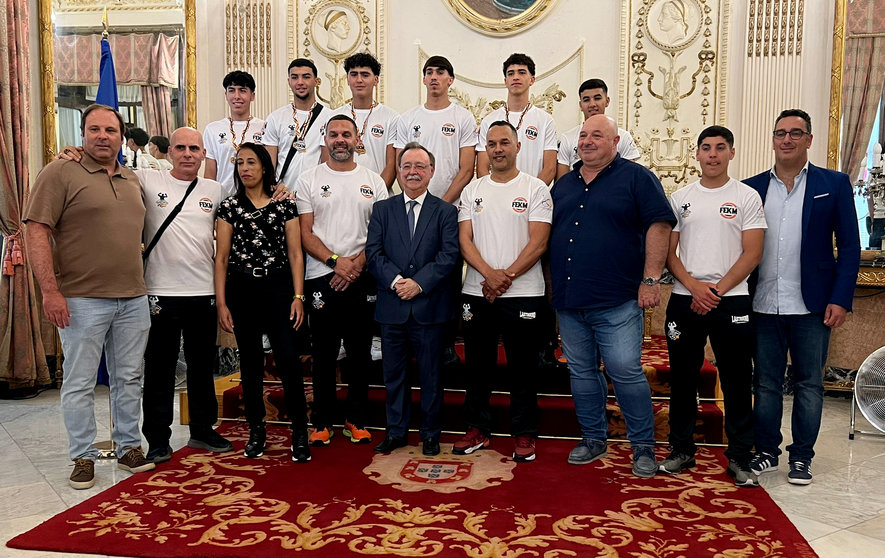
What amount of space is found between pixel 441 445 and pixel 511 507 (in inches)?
36.9

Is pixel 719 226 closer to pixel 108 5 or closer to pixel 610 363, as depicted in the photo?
pixel 610 363

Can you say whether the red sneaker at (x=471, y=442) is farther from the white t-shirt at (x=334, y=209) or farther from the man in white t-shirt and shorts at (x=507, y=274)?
the white t-shirt at (x=334, y=209)

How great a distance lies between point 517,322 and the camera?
12.2 ft

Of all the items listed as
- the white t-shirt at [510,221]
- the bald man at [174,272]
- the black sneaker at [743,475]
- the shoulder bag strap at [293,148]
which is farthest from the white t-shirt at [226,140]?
the black sneaker at [743,475]

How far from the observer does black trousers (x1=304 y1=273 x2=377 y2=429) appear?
3.91 m

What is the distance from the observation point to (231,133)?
186 inches

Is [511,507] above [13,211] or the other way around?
the other way around

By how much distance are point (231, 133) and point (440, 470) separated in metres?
2.56

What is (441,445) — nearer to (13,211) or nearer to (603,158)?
(603,158)

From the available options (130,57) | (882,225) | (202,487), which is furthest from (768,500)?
(130,57)

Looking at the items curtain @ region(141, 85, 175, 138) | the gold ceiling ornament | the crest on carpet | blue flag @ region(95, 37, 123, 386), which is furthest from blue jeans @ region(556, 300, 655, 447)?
the gold ceiling ornament

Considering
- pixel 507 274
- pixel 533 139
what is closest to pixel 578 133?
pixel 533 139

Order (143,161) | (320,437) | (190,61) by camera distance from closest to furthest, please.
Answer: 1. (320,437)
2. (143,161)
3. (190,61)

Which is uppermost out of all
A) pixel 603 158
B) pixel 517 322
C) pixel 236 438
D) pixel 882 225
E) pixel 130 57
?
pixel 130 57
